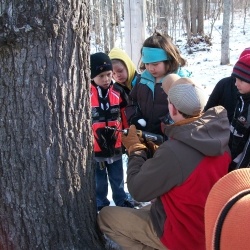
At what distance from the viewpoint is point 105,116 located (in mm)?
2988

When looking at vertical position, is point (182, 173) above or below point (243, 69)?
below

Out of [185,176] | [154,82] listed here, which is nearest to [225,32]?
[154,82]

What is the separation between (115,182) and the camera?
3279mm

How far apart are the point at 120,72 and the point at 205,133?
1.48 meters

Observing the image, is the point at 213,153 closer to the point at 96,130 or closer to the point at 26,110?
the point at 26,110

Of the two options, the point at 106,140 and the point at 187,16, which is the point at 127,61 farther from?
the point at 187,16

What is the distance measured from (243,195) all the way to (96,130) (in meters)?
2.17

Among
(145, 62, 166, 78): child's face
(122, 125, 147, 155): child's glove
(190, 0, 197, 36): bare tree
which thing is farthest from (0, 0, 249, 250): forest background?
(190, 0, 197, 36): bare tree

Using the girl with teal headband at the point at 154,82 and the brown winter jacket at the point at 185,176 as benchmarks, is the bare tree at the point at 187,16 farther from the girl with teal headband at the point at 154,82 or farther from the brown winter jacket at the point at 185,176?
the brown winter jacket at the point at 185,176

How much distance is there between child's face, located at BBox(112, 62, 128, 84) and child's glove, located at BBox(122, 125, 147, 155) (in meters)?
A: 0.91

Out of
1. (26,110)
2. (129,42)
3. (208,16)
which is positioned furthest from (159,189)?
(208,16)

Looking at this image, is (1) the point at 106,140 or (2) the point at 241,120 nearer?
(2) the point at 241,120

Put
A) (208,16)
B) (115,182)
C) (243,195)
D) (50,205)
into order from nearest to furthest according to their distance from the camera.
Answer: (243,195) → (50,205) → (115,182) → (208,16)

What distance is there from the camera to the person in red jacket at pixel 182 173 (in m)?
1.86
